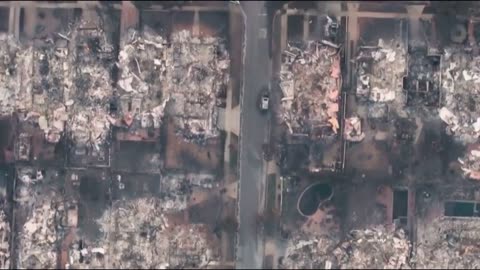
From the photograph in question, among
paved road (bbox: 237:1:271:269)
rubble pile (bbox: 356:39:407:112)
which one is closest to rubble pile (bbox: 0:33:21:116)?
paved road (bbox: 237:1:271:269)

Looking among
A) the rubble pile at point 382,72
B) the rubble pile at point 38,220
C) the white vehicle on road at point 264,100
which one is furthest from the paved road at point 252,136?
the rubble pile at point 38,220

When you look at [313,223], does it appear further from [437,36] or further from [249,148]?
[437,36]

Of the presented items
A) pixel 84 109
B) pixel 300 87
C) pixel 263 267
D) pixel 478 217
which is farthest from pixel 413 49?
pixel 84 109

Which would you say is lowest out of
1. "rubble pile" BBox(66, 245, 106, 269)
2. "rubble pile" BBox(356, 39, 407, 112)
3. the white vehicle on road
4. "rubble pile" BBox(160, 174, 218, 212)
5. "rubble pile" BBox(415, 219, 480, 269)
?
"rubble pile" BBox(66, 245, 106, 269)

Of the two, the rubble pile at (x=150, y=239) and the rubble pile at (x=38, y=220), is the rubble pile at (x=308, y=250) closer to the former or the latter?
the rubble pile at (x=150, y=239)

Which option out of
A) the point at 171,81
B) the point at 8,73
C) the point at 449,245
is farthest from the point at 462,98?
the point at 8,73

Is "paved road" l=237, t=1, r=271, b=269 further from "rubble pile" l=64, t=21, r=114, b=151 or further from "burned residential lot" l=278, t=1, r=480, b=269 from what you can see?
"rubble pile" l=64, t=21, r=114, b=151
